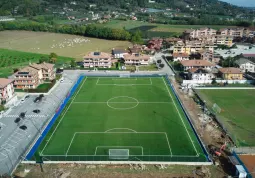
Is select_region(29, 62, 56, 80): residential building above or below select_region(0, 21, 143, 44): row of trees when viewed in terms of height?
below

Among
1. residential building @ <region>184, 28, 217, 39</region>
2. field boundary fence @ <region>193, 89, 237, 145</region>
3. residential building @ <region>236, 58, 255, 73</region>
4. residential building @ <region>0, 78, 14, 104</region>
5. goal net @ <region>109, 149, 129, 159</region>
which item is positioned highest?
residential building @ <region>184, 28, 217, 39</region>

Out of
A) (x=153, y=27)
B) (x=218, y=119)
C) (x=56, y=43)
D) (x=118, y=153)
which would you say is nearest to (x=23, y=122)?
(x=118, y=153)

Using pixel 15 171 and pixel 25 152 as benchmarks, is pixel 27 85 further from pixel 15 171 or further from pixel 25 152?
pixel 15 171

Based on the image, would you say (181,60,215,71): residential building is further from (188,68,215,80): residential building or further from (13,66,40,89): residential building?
(13,66,40,89): residential building

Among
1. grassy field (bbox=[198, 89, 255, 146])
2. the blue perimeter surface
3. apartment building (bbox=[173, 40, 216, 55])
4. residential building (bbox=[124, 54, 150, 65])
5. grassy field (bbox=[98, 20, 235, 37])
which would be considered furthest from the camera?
grassy field (bbox=[98, 20, 235, 37])

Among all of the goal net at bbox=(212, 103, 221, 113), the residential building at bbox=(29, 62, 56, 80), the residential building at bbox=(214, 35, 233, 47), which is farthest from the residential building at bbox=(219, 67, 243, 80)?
the residential building at bbox=(214, 35, 233, 47)

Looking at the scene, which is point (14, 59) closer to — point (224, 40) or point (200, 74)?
point (200, 74)

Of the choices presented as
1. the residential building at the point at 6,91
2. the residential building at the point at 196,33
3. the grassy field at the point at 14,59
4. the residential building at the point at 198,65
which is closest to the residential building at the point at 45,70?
the grassy field at the point at 14,59
